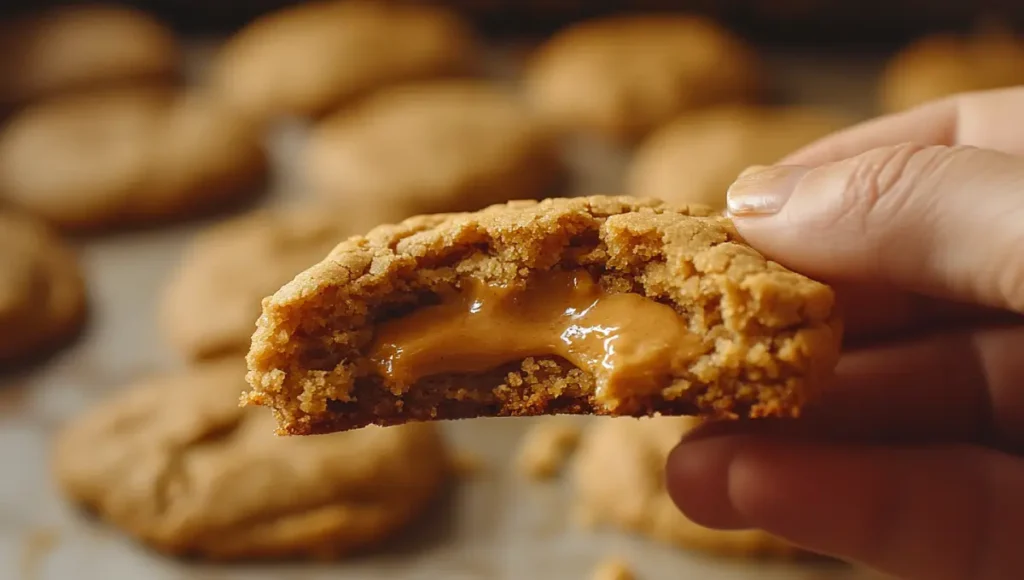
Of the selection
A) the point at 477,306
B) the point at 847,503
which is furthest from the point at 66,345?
the point at 847,503

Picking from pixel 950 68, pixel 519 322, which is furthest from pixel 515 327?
pixel 950 68

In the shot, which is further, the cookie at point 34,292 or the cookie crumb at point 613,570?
the cookie at point 34,292

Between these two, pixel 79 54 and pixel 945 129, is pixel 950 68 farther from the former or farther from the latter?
pixel 79 54

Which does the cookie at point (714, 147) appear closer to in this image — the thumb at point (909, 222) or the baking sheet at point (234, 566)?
the baking sheet at point (234, 566)

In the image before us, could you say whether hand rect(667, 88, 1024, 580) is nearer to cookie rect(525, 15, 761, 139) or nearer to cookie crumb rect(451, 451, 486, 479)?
cookie crumb rect(451, 451, 486, 479)

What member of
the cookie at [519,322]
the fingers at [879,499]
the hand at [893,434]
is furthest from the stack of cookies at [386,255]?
the fingers at [879,499]

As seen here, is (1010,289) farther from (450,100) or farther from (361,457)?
(450,100)

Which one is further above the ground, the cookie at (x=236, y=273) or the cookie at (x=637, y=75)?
the cookie at (x=637, y=75)

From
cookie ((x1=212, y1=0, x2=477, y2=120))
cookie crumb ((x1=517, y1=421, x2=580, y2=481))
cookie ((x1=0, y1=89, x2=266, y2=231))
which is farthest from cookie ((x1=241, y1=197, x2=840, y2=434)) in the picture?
cookie ((x1=212, y1=0, x2=477, y2=120))
